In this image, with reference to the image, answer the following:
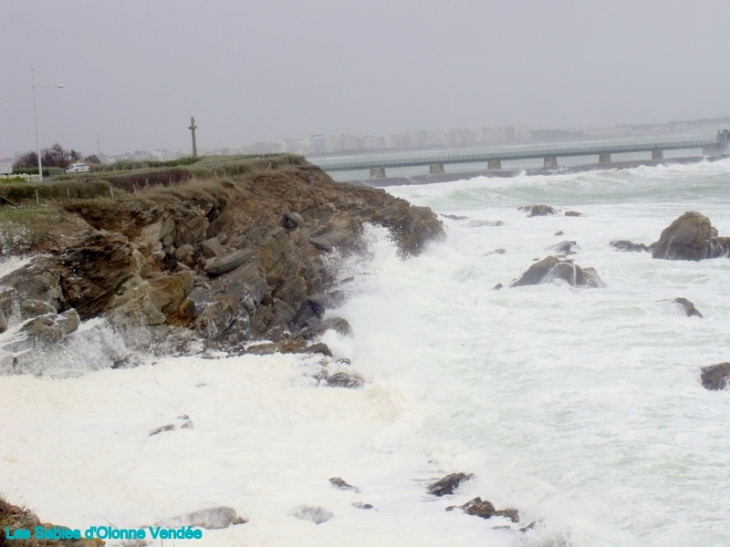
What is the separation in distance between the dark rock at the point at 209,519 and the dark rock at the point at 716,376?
8.00 metres

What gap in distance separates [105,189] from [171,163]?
39.1ft

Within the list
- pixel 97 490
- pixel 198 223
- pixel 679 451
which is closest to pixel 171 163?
pixel 198 223

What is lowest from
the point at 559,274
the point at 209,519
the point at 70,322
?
the point at 209,519

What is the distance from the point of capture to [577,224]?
3422 centimetres

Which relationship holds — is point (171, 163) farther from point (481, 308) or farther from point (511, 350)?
point (511, 350)

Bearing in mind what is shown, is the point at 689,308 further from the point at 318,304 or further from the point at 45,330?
the point at 45,330

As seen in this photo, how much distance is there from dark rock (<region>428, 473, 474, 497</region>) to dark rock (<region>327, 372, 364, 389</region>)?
4.24 m

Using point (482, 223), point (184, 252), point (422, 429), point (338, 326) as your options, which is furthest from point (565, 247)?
point (422, 429)

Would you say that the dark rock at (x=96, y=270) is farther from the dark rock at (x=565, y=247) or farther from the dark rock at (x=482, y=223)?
the dark rock at (x=482, y=223)

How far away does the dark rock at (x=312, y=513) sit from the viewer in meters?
9.46

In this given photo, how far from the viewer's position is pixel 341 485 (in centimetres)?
1046

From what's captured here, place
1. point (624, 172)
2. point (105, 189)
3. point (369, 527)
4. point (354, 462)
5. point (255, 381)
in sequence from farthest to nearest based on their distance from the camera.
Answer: point (624, 172) < point (105, 189) < point (255, 381) < point (354, 462) < point (369, 527)

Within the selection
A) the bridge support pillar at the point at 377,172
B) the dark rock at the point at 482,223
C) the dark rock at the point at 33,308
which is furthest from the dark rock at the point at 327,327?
the bridge support pillar at the point at 377,172

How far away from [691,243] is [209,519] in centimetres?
1939
